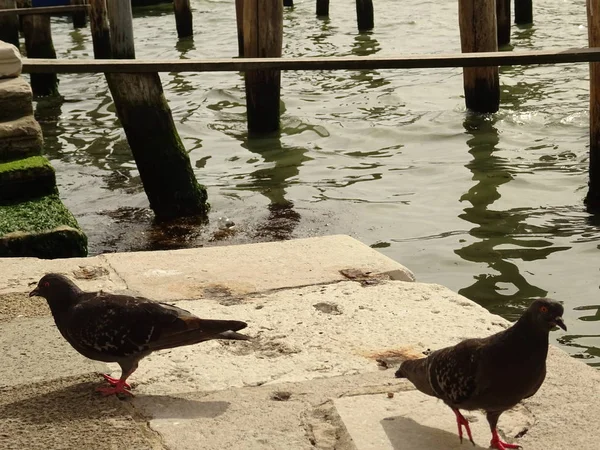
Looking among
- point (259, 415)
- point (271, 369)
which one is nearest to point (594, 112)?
point (271, 369)

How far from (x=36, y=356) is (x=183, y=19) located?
16.4 m

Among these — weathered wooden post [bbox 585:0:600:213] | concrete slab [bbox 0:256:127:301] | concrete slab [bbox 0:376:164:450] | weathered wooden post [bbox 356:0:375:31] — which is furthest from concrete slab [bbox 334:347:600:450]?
weathered wooden post [bbox 356:0:375:31]

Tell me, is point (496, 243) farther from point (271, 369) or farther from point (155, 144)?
point (271, 369)

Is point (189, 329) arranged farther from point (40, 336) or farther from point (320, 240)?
point (320, 240)

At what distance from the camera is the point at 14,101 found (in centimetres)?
680

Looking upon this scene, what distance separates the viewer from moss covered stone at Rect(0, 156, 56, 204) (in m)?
6.53

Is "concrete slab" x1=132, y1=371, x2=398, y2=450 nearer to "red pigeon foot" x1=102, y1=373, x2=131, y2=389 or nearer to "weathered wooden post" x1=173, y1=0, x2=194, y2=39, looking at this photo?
"red pigeon foot" x1=102, y1=373, x2=131, y2=389

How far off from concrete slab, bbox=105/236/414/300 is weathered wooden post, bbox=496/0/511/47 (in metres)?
11.3

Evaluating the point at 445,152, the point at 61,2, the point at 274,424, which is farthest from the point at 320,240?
the point at 61,2

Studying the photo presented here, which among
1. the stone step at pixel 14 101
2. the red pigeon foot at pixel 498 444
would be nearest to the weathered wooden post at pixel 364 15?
the stone step at pixel 14 101

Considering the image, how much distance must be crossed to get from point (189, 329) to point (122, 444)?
0.55 meters

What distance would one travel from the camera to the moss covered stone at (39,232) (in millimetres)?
6066

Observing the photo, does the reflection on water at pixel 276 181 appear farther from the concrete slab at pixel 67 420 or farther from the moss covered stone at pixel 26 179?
the concrete slab at pixel 67 420

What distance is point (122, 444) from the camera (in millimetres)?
3350
